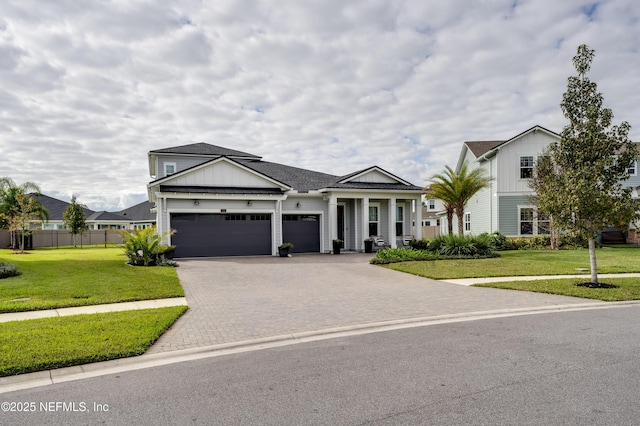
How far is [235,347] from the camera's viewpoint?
6.30 meters

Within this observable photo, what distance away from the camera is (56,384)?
4863 mm

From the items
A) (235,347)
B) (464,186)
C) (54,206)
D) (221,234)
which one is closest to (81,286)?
(235,347)

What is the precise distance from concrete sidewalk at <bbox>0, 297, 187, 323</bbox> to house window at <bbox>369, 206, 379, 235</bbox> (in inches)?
637

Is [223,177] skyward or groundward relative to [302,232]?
skyward

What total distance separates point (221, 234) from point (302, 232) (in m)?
4.73

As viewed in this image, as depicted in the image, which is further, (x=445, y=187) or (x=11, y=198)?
(x=11, y=198)

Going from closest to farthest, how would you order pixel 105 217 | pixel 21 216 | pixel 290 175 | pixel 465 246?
pixel 465 246, pixel 290 175, pixel 21 216, pixel 105 217

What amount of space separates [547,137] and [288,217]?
17.3 meters

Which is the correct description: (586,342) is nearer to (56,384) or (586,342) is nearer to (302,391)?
(302,391)

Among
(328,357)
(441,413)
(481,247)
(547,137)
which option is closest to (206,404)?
(328,357)

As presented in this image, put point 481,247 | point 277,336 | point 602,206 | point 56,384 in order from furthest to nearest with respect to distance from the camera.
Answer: point 481,247, point 602,206, point 277,336, point 56,384

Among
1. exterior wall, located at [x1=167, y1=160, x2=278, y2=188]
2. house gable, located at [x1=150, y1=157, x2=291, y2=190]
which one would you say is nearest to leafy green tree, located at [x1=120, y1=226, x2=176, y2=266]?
house gable, located at [x1=150, y1=157, x2=291, y2=190]

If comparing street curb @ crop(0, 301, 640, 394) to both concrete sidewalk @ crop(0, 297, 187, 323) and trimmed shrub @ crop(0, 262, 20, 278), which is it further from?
trimmed shrub @ crop(0, 262, 20, 278)

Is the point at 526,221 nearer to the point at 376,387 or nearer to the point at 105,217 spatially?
the point at 376,387
